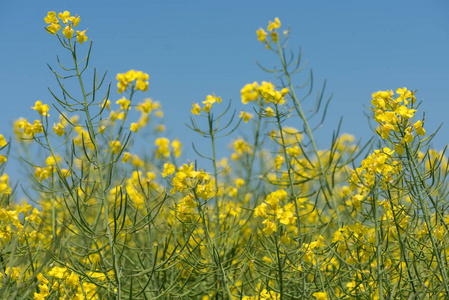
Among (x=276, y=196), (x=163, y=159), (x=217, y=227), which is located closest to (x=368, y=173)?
(x=276, y=196)

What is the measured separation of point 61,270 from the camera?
225 cm

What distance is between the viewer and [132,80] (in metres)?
3.47

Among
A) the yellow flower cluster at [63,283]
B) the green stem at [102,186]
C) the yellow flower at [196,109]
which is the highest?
the yellow flower at [196,109]

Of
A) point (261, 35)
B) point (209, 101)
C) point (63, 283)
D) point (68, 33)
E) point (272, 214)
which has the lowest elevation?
point (63, 283)

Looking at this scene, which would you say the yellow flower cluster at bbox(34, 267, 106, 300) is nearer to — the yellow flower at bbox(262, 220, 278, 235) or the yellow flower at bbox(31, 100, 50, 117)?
the yellow flower at bbox(262, 220, 278, 235)

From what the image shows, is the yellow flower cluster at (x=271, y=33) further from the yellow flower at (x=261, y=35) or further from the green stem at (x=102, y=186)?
the green stem at (x=102, y=186)

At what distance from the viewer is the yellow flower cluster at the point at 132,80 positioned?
11.3ft

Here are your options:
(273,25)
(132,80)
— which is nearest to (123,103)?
(132,80)

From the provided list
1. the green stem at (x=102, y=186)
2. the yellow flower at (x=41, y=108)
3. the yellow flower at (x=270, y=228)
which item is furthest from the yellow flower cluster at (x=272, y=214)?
the yellow flower at (x=41, y=108)

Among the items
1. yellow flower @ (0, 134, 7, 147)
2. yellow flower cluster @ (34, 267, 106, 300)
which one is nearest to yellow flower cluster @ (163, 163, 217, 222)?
yellow flower cluster @ (34, 267, 106, 300)

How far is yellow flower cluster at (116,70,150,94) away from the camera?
11.3 feet

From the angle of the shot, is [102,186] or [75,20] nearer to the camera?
[102,186]

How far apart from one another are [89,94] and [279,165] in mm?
1727

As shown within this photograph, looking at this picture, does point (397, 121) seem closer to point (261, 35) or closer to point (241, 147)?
point (261, 35)
